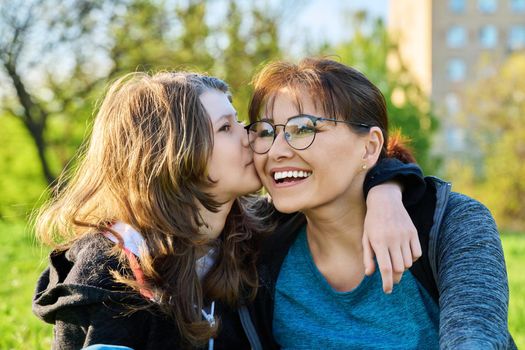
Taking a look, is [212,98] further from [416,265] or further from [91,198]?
[416,265]

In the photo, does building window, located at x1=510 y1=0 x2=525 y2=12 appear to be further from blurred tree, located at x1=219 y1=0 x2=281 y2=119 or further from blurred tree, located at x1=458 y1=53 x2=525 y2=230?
Answer: blurred tree, located at x1=219 y1=0 x2=281 y2=119

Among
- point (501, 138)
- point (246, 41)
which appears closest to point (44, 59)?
point (246, 41)

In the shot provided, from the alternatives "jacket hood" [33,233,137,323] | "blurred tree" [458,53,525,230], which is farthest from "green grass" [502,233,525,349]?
"blurred tree" [458,53,525,230]

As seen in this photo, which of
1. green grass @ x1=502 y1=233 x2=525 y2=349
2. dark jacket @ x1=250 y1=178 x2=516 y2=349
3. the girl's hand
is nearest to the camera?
dark jacket @ x1=250 y1=178 x2=516 y2=349

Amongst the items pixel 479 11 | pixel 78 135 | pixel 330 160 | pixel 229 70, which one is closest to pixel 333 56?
pixel 330 160

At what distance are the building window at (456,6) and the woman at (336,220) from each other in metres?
66.0

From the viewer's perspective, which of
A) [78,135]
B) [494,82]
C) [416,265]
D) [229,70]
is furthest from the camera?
[494,82]

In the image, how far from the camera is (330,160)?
3.11 metres

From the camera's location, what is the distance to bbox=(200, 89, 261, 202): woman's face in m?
3.19

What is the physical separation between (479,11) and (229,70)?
52.2 m

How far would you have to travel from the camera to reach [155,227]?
3.06 meters

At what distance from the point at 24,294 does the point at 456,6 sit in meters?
65.5

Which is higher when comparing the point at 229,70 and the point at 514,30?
the point at 229,70

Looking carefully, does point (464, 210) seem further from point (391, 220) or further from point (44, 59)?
point (44, 59)
